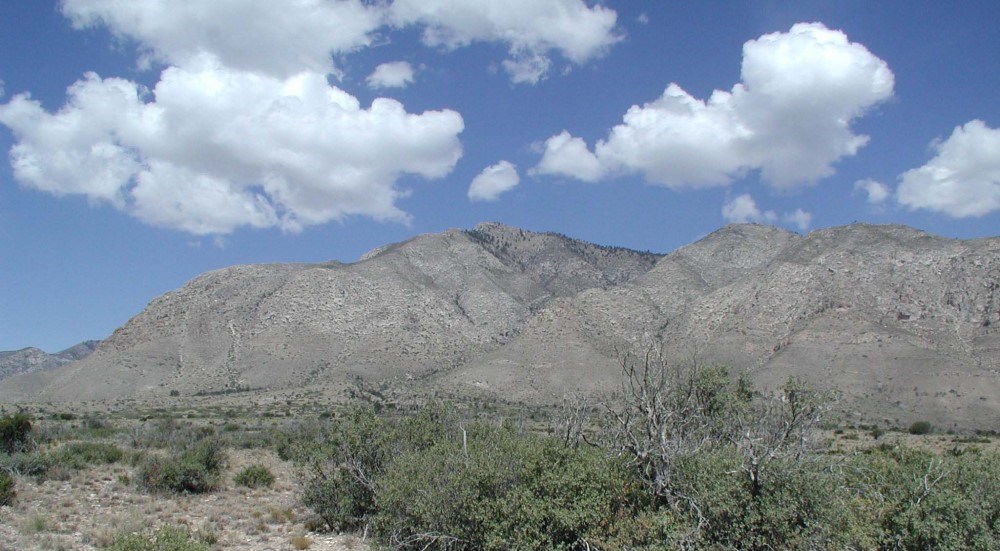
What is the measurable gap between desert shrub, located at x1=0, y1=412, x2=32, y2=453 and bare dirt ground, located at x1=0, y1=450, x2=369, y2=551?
15.2 ft

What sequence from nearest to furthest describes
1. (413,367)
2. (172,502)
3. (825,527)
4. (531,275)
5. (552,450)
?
(825,527)
(552,450)
(172,502)
(413,367)
(531,275)

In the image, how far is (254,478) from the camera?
3216cm

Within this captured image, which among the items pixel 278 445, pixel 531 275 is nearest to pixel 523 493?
pixel 278 445

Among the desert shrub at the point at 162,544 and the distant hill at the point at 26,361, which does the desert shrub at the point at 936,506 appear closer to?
the desert shrub at the point at 162,544

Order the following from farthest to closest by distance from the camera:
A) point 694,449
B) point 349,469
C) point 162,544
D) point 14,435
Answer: point 14,435
point 349,469
point 694,449
point 162,544

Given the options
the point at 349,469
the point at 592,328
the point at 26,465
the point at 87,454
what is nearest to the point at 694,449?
the point at 349,469

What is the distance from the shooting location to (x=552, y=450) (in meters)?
15.9

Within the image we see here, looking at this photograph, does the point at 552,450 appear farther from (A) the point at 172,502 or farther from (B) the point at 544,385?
(B) the point at 544,385

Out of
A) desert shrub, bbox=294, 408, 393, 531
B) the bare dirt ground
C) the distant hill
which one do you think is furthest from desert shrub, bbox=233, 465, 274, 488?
the distant hill

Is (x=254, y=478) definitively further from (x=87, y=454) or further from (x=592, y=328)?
(x=592, y=328)

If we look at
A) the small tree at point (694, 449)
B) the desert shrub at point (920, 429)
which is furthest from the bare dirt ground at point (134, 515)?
the desert shrub at point (920, 429)

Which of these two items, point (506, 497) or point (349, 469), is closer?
point (506, 497)

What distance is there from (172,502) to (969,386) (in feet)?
212

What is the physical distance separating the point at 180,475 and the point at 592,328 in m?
65.4
